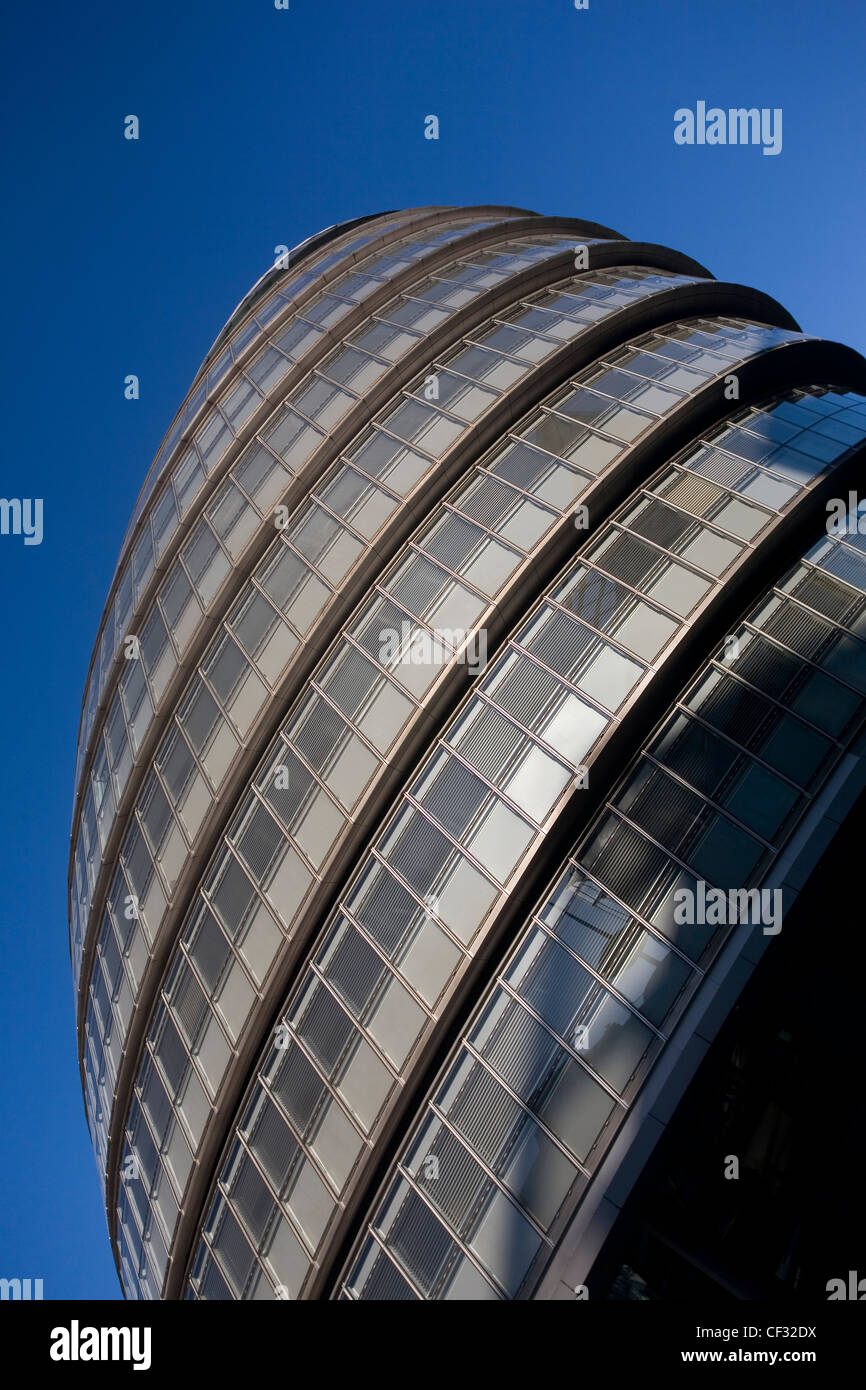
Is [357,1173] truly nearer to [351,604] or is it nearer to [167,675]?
[351,604]

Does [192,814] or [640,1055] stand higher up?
[192,814]

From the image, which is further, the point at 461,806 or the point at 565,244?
the point at 565,244

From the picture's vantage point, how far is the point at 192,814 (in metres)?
24.7

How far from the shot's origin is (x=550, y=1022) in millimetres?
16328

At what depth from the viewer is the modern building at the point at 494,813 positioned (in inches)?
607

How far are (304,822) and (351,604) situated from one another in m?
6.52

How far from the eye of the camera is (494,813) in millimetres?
18656

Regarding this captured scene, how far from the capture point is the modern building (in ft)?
50.6

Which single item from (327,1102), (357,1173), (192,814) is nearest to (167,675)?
(192,814)

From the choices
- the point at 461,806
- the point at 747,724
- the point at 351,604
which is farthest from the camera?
the point at 351,604

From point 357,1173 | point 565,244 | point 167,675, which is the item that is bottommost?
point 357,1173
